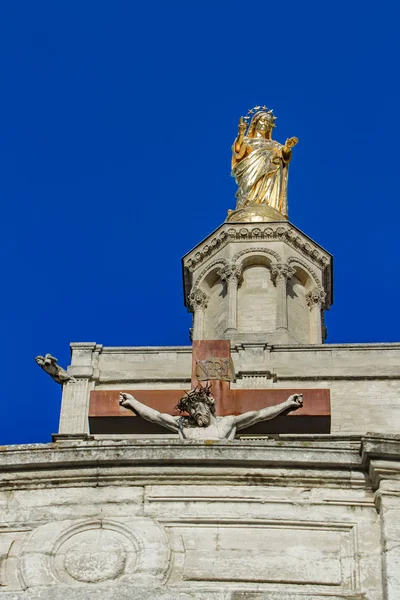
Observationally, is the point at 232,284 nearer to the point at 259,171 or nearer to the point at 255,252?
the point at 255,252

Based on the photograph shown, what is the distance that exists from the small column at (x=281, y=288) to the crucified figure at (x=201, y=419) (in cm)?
2492

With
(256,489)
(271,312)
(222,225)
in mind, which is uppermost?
(222,225)

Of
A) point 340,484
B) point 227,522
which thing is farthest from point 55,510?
point 340,484

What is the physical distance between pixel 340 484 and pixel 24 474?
392 centimetres

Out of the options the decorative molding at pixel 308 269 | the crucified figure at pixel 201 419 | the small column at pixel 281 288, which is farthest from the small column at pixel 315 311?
the crucified figure at pixel 201 419

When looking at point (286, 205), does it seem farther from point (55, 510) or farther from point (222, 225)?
point (55, 510)

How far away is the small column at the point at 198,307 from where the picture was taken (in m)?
48.9

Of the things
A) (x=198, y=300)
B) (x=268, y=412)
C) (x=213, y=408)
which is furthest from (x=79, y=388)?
(x=213, y=408)

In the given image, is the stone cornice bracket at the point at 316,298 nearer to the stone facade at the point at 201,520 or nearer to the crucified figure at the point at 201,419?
the crucified figure at the point at 201,419

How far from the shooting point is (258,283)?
48.9 metres

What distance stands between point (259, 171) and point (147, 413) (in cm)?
3227

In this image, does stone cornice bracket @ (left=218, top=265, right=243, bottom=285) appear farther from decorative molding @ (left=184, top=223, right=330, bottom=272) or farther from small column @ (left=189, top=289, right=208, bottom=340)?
decorative molding @ (left=184, top=223, right=330, bottom=272)

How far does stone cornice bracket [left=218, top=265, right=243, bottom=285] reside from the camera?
48.7 m

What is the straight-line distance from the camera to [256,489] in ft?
63.7
